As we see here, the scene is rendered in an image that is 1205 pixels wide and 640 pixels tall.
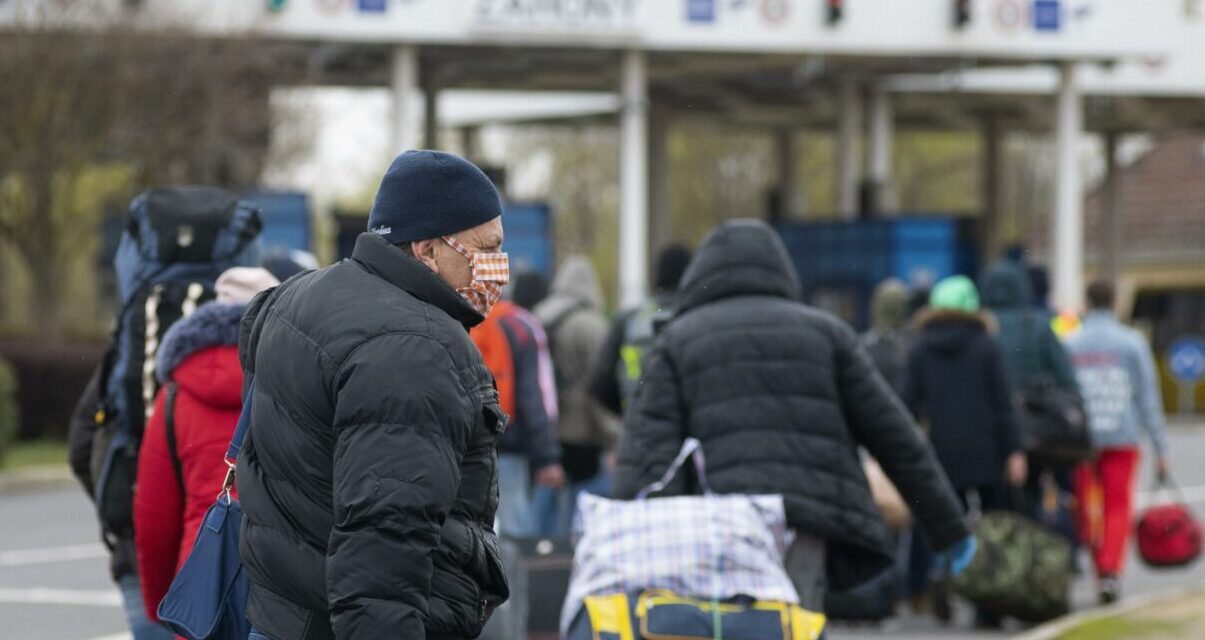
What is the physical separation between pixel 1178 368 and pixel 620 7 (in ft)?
38.6

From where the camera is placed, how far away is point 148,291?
6.67 m

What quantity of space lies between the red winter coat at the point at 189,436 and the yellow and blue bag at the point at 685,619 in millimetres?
1039

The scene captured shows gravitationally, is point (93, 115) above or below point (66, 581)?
above

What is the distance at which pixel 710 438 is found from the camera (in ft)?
21.5

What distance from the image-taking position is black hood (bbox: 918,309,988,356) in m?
11.8

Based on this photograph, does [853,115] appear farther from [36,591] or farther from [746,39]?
[36,591]

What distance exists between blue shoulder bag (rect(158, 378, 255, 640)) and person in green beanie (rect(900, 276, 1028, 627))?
24.0 feet

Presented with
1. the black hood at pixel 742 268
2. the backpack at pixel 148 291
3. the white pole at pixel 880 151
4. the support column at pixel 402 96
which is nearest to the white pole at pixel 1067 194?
the white pole at pixel 880 151

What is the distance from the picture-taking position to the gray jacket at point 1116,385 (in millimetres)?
12773

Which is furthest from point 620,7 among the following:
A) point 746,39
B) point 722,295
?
point 722,295

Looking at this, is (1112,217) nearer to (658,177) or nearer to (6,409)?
(658,177)

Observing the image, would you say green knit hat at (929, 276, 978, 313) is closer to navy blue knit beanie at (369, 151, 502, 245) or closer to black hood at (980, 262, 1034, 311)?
black hood at (980, 262, 1034, 311)

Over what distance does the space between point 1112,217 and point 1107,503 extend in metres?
32.9

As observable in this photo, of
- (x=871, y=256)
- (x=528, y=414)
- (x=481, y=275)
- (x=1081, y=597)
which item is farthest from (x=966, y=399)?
(x=871, y=256)
